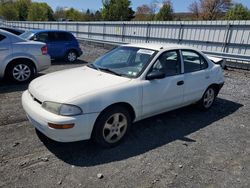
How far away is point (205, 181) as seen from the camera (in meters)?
3.02

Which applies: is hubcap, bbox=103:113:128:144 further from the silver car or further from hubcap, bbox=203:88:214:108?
the silver car

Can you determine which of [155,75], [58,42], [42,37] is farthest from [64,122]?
[58,42]

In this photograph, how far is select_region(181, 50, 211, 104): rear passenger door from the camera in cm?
464

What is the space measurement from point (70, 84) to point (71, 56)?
8459 millimetres

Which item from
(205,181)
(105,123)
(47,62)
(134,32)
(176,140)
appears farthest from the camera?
(134,32)

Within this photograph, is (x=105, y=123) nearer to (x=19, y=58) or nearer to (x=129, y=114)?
(x=129, y=114)

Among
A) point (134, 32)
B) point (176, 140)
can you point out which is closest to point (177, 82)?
point (176, 140)

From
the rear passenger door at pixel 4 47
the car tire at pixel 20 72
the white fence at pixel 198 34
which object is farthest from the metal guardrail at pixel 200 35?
the rear passenger door at pixel 4 47

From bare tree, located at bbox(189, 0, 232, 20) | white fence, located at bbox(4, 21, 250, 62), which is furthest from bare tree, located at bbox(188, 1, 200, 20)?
white fence, located at bbox(4, 21, 250, 62)

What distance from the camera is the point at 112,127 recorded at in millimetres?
3592

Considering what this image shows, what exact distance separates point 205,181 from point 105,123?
1535mm

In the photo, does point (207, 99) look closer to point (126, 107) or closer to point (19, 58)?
point (126, 107)

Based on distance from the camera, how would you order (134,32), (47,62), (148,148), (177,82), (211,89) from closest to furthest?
(148,148) → (177,82) → (211,89) → (47,62) → (134,32)

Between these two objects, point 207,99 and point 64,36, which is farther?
point 64,36
